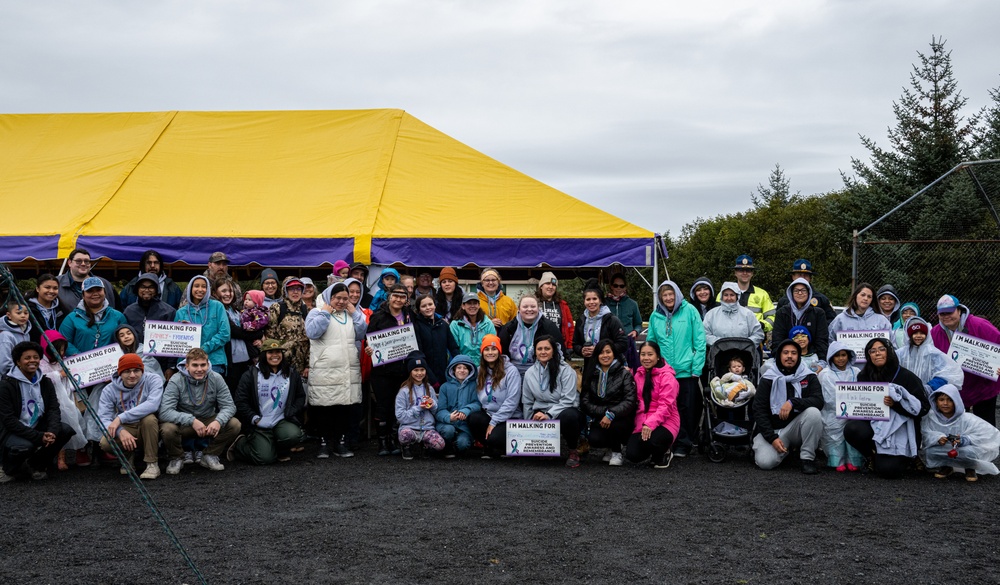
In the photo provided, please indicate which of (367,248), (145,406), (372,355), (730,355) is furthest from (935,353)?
(145,406)

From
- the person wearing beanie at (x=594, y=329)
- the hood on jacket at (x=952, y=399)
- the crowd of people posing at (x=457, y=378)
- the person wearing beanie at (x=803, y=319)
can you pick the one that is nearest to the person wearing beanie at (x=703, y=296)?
the crowd of people posing at (x=457, y=378)

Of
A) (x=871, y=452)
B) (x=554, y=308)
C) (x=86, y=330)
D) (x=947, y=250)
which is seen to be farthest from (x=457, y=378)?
(x=947, y=250)

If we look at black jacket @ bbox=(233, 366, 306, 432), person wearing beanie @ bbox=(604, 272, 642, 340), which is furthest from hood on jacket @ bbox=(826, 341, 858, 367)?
black jacket @ bbox=(233, 366, 306, 432)

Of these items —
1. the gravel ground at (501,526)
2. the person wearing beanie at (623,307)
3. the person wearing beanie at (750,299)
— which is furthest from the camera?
the person wearing beanie at (623,307)

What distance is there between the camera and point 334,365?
8227mm

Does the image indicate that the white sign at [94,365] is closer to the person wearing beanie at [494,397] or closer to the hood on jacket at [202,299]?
the hood on jacket at [202,299]

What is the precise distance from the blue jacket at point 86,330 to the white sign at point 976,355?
7.60 m

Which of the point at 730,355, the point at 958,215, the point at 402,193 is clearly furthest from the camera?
the point at 958,215

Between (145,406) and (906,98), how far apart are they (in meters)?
22.6

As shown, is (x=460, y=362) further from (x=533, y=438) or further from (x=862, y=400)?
(x=862, y=400)

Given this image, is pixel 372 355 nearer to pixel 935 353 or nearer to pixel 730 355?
pixel 730 355

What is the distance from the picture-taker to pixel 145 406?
7.46 metres

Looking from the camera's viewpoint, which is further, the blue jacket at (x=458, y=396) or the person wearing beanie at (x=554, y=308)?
the person wearing beanie at (x=554, y=308)

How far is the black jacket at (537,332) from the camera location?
27.5ft
